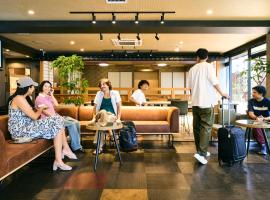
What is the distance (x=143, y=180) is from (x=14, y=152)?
4.73 ft

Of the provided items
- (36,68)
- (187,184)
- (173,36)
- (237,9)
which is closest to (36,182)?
(187,184)

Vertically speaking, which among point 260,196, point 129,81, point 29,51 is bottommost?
point 260,196

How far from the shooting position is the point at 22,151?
9.89ft

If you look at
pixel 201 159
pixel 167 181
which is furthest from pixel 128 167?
pixel 201 159

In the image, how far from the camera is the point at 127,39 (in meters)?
8.46

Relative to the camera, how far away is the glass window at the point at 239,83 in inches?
379

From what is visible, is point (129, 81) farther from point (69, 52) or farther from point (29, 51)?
point (29, 51)

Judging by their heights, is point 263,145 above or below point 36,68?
below

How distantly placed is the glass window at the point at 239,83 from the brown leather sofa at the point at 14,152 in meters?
7.56

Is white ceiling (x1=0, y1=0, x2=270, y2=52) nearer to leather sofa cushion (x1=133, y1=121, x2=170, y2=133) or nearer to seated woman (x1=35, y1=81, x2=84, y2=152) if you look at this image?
seated woman (x1=35, y1=81, x2=84, y2=152)

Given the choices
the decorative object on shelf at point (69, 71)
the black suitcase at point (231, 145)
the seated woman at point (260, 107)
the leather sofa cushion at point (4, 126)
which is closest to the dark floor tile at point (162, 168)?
the black suitcase at point (231, 145)

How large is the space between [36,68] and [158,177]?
10.2 m

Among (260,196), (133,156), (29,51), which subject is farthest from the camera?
(29,51)

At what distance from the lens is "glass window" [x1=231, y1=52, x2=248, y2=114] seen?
9633mm
